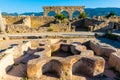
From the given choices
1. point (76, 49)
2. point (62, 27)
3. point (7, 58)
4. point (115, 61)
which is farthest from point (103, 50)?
point (62, 27)

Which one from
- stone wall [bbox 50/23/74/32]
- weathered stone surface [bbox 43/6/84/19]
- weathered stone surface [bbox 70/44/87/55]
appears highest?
weathered stone surface [bbox 43/6/84/19]

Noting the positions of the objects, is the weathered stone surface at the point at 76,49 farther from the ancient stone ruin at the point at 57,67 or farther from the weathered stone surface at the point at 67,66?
the weathered stone surface at the point at 67,66

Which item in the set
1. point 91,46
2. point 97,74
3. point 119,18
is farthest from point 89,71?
point 119,18

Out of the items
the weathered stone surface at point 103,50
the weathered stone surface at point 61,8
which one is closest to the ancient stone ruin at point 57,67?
the weathered stone surface at point 103,50

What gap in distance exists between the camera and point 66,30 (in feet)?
90.0

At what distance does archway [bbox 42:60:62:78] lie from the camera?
433 inches

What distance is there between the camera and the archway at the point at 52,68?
11.0 m

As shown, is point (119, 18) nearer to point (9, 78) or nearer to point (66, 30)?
point (66, 30)

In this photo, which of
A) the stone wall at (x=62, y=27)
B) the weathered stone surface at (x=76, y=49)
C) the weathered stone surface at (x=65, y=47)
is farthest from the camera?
the stone wall at (x=62, y=27)

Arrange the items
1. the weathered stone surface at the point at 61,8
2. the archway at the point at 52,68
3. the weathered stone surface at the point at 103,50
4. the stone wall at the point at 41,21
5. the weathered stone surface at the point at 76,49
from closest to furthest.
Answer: the archway at the point at 52,68 → the weathered stone surface at the point at 76,49 → the weathered stone surface at the point at 103,50 → the stone wall at the point at 41,21 → the weathered stone surface at the point at 61,8

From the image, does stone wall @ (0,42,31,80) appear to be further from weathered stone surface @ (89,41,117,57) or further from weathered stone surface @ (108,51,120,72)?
weathered stone surface @ (108,51,120,72)

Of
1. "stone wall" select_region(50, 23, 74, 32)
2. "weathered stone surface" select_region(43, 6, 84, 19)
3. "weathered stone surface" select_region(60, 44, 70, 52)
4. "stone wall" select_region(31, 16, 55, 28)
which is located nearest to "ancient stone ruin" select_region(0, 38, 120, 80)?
"weathered stone surface" select_region(60, 44, 70, 52)

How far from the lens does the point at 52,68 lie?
1152cm

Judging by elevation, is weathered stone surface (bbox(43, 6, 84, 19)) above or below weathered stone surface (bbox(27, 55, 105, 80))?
above
